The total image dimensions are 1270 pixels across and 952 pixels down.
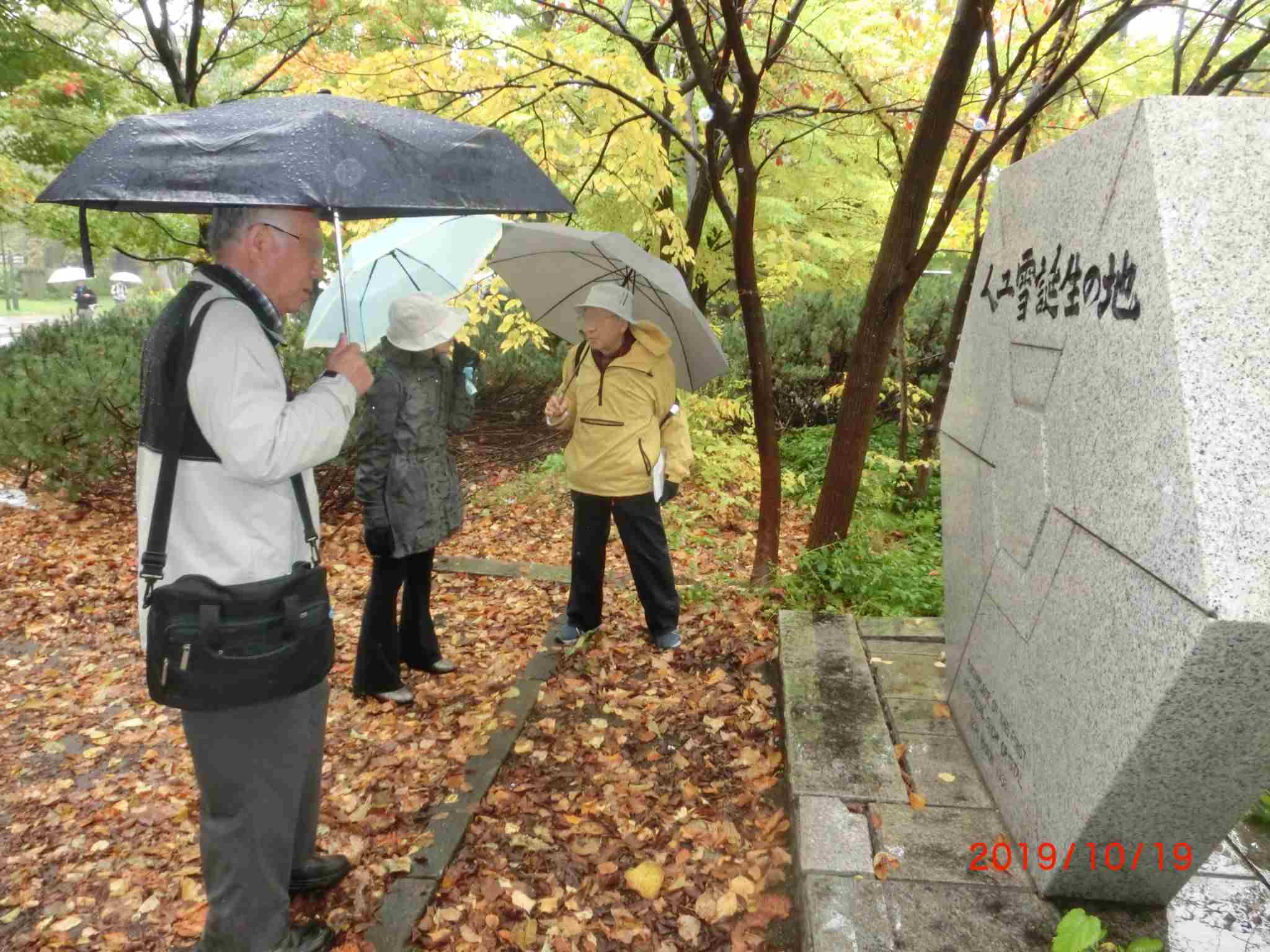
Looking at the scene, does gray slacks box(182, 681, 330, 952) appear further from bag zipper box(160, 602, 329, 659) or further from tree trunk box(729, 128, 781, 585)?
tree trunk box(729, 128, 781, 585)

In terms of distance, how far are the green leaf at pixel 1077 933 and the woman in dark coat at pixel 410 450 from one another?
285 cm

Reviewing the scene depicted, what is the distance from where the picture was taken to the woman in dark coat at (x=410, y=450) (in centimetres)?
364

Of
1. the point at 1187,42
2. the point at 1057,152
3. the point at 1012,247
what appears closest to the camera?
the point at 1057,152

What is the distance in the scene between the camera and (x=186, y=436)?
1.97 metres

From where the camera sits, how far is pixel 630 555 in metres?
4.51

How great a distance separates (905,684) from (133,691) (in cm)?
418

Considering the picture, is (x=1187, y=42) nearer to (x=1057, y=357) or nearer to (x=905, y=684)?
(x=1057, y=357)

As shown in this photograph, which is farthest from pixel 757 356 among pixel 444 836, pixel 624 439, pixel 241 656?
pixel 241 656

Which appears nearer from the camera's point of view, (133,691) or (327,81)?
(133,691)

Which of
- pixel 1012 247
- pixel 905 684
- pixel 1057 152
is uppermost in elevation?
pixel 1057 152

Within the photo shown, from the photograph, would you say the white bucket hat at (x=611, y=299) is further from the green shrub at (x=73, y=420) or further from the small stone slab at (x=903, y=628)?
the green shrub at (x=73, y=420)

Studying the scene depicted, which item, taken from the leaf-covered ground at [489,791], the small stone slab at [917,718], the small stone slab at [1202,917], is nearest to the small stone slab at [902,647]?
the small stone slab at [917,718]

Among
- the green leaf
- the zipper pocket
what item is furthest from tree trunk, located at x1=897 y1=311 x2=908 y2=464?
the green leaf

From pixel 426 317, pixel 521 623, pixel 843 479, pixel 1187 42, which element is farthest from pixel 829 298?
Answer: pixel 426 317
